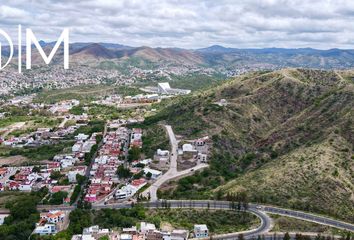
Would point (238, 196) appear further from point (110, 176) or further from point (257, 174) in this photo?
point (110, 176)

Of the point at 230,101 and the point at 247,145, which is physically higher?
the point at 230,101

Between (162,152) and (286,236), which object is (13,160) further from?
(286,236)

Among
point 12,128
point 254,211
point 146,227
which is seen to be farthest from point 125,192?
point 12,128

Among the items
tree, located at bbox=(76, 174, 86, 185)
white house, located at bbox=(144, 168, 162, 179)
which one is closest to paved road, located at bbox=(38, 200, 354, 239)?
tree, located at bbox=(76, 174, 86, 185)

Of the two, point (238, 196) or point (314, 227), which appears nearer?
point (314, 227)

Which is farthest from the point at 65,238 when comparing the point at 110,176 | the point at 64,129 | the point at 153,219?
the point at 64,129

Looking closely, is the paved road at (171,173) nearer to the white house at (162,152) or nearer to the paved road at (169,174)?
the paved road at (169,174)

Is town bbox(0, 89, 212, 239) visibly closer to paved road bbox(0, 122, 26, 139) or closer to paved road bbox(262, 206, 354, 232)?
paved road bbox(0, 122, 26, 139)
